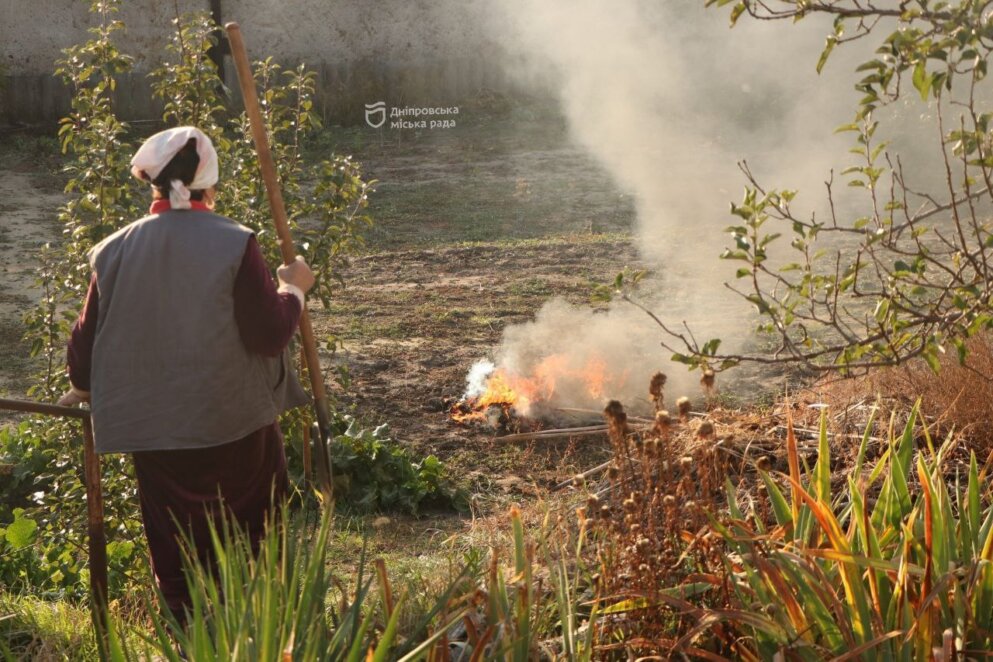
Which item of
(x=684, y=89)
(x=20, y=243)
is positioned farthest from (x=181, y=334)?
(x=684, y=89)

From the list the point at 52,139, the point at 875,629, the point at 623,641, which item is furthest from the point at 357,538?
the point at 52,139

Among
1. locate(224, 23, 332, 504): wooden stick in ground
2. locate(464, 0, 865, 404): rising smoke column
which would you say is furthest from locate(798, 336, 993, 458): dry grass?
locate(464, 0, 865, 404): rising smoke column

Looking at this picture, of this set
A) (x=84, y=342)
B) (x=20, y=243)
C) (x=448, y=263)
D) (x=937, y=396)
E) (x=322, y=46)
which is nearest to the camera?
(x=84, y=342)

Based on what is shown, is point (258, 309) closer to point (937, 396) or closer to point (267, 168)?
point (267, 168)

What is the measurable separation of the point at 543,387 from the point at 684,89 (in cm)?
1199

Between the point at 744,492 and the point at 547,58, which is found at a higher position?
the point at 547,58

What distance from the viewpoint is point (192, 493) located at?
145 inches

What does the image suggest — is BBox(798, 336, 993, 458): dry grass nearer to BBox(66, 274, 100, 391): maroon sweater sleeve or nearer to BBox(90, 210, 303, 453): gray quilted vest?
BBox(90, 210, 303, 453): gray quilted vest

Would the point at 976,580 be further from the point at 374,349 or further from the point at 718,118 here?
the point at 718,118

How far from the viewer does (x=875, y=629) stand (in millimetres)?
2742

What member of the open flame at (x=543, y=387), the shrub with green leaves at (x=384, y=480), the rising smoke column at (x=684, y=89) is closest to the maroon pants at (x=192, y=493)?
the shrub with green leaves at (x=384, y=480)

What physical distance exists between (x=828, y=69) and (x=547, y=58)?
3.85 m

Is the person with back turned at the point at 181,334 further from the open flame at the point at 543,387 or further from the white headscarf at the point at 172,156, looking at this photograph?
the open flame at the point at 543,387

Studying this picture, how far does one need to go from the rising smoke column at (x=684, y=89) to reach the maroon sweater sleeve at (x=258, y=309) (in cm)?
1009
